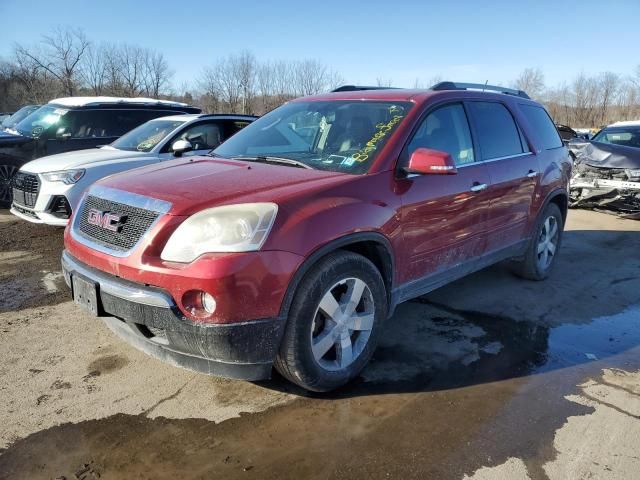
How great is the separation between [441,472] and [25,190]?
6.23m

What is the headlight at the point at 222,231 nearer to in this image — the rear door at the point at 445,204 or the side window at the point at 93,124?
the rear door at the point at 445,204

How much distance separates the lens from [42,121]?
335 inches

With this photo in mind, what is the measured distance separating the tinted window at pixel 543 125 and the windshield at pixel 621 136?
5.79m

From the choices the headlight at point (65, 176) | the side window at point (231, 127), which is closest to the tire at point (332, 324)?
the headlight at point (65, 176)

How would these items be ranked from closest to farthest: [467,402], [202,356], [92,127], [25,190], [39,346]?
[202,356]
[467,402]
[39,346]
[25,190]
[92,127]

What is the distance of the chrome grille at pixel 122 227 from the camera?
2.74 metres

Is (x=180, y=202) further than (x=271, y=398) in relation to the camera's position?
No

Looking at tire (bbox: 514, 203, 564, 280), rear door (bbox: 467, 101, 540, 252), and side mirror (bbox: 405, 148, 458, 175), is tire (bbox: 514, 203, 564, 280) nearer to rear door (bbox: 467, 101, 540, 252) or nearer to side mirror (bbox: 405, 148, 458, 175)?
rear door (bbox: 467, 101, 540, 252)

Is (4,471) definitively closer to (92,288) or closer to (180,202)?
(92,288)

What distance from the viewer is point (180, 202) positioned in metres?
2.72

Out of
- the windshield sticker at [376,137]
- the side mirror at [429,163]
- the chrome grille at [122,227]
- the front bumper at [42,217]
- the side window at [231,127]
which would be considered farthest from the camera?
the side window at [231,127]

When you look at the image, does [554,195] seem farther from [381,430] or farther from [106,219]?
[106,219]

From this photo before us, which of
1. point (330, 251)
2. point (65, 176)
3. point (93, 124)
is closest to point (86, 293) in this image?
point (330, 251)

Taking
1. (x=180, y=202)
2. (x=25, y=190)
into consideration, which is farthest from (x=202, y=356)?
(x=25, y=190)
